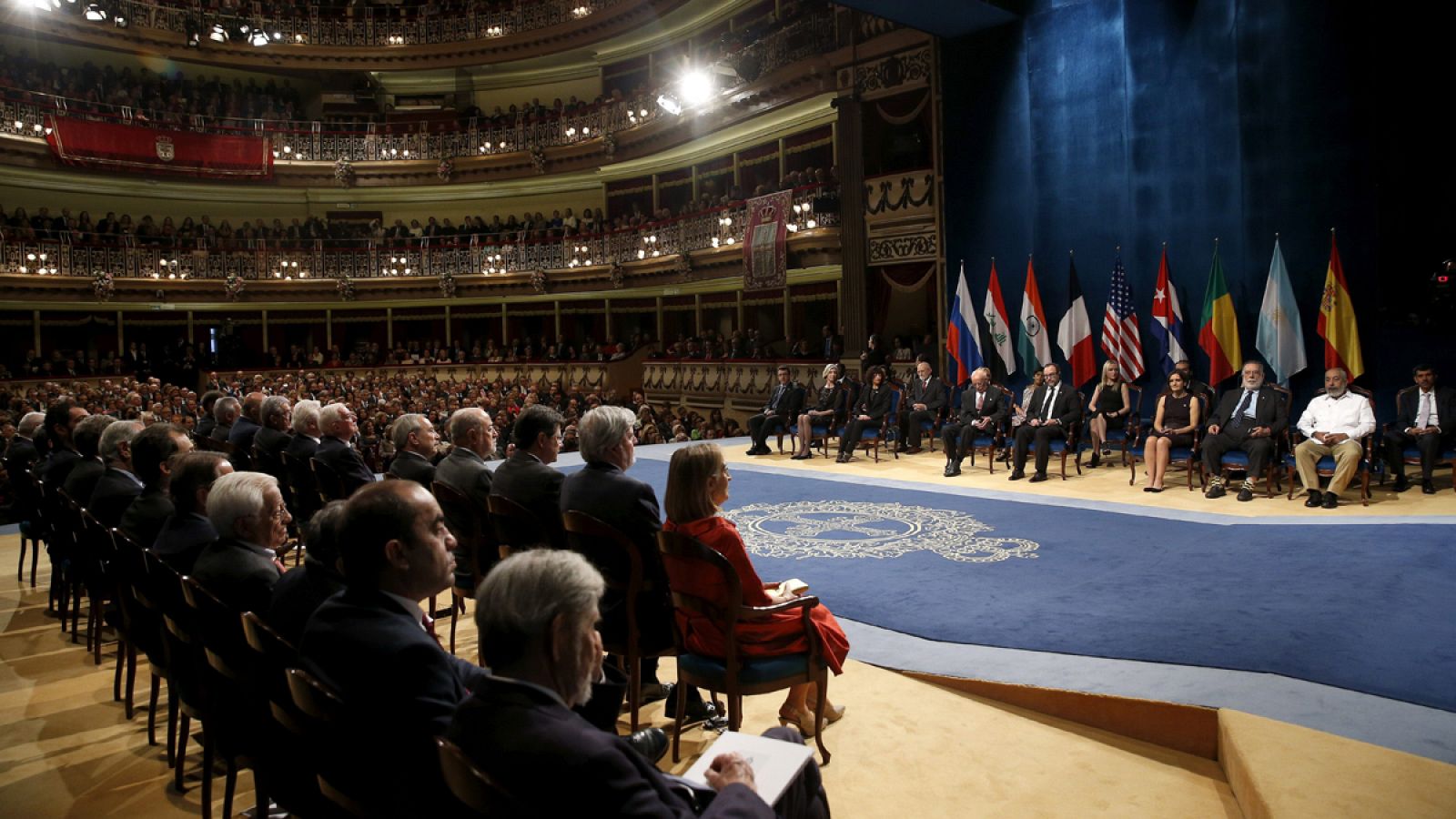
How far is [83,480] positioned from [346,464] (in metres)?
1.25

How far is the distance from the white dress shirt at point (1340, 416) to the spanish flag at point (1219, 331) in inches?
71.1

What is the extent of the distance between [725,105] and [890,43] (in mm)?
4133

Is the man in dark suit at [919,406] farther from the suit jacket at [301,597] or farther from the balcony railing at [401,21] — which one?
the balcony railing at [401,21]

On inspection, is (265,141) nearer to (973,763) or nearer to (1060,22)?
(1060,22)

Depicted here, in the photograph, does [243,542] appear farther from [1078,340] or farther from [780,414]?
[1078,340]

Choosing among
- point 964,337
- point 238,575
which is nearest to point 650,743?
point 238,575

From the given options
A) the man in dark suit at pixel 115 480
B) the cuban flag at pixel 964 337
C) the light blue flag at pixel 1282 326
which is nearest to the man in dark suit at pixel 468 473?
the man in dark suit at pixel 115 480

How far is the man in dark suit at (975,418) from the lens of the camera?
9.52m

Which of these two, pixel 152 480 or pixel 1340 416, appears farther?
pixel 1340 416

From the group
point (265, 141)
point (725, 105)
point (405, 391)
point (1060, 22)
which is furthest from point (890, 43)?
point (265, 141)

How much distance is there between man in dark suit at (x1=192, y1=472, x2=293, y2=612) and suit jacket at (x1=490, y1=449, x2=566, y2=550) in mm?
1178

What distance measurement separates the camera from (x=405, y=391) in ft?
55.6

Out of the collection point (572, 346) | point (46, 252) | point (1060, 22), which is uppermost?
point (1060, 22)

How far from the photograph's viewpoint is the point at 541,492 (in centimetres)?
395
